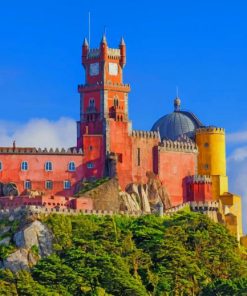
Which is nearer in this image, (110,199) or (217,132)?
(110,199)

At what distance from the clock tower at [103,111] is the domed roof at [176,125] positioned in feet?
40.6

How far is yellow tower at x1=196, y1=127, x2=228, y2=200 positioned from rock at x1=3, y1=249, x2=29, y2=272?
30572 millimetres

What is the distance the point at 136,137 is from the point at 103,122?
4.47 m

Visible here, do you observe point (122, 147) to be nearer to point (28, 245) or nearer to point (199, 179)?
point (199, 179)

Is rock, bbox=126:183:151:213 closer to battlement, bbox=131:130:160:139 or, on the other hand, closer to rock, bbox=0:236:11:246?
battlement, bbox=131:130:160:139

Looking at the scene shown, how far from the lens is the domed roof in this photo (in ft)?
579

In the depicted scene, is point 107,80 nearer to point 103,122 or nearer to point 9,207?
point 103,122

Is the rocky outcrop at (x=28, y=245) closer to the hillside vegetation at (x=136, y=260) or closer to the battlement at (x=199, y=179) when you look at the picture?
the hillside vegetation at (x=136, y=260)

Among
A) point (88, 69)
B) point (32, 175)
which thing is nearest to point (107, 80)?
point (88, 69)

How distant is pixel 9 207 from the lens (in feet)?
510

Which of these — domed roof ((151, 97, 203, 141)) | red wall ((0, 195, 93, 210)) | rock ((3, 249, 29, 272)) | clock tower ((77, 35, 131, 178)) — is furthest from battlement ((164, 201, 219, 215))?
rock ((3, 249, 29, 272))

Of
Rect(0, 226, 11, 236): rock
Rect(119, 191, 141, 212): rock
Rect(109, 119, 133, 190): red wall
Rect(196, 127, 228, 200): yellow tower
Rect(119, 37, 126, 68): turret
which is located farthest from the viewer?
Rect(196, 127, 228, 200): yellow tower

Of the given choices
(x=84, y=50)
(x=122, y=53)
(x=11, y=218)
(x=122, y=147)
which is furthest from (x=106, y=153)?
(x=11, y=218)

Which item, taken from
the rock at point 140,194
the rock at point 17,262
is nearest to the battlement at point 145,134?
the rock at point 140,194
